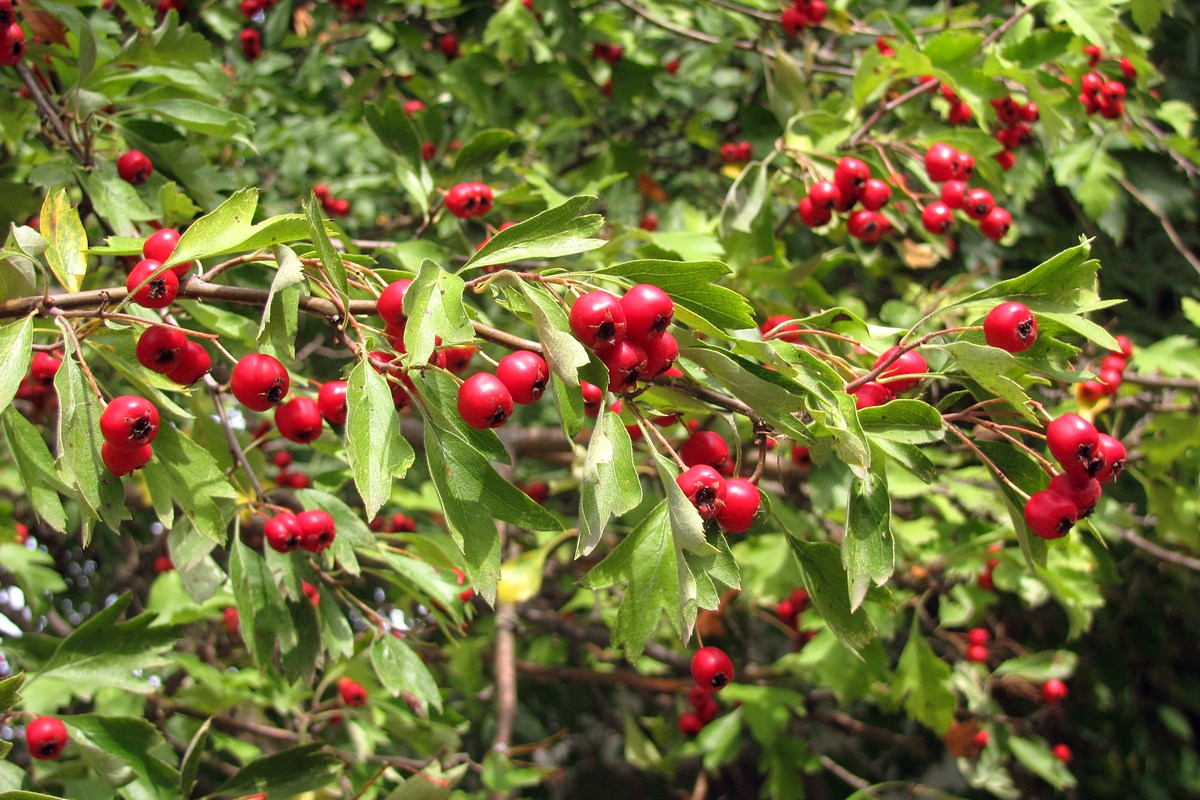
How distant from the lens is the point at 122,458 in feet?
4.86

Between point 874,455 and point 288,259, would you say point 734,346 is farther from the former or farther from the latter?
point 288,259

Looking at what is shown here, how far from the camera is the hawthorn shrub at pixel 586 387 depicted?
138cm

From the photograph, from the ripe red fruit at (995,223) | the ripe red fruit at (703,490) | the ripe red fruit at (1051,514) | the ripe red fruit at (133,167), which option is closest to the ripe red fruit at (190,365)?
the ripe red fruit at (703,490)

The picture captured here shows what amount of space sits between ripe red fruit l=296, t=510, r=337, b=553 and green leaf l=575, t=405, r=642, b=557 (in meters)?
0.85

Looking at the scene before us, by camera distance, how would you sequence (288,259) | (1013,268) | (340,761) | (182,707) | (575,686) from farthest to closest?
(575,686), (1013,268), (182,707), (340,761), (288,259)

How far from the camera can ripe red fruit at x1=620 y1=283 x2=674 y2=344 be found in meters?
1.30

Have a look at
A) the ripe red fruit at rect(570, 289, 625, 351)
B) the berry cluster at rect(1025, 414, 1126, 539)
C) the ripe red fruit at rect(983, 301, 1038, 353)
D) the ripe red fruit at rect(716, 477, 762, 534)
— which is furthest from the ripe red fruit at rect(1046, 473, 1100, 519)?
the ripe red fruit at rect(570, 289, 625, 351)

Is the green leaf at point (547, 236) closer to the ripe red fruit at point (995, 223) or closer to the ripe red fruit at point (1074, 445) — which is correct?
the ripe red fruit at point (1074, 445)

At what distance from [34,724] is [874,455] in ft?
5.65

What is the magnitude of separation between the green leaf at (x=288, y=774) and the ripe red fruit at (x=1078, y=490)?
5.05 ft

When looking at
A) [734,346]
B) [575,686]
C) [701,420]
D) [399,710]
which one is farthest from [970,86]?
[575,686]

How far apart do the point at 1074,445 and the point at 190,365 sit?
1429 mm

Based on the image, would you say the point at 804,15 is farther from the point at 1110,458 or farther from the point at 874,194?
the point at 1110,458

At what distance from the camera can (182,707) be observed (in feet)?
9.51
